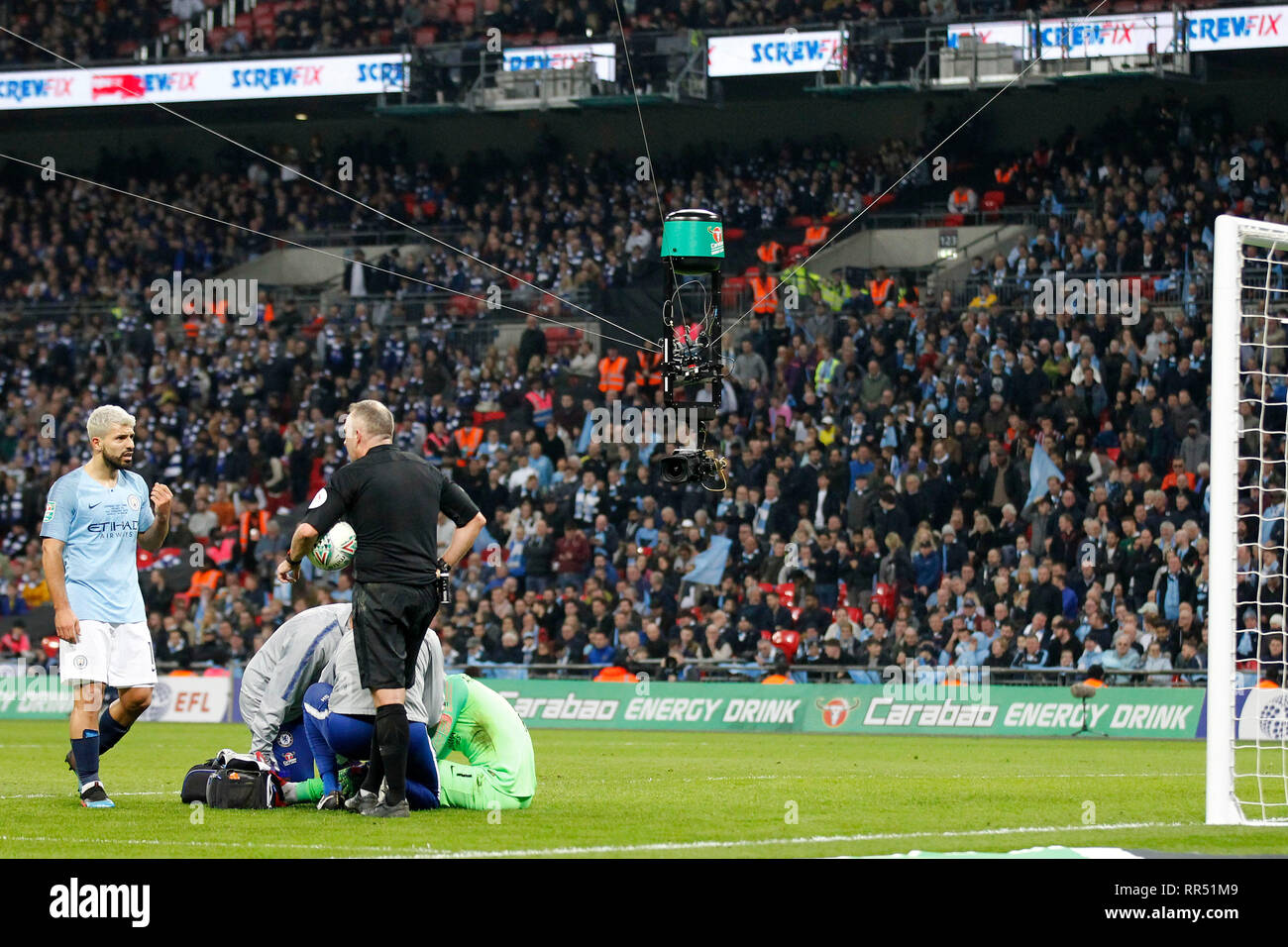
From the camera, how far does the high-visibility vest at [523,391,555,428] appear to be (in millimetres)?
28062

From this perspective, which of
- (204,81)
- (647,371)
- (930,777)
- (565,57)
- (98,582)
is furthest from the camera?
(204,81)

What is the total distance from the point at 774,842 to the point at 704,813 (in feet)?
5.50

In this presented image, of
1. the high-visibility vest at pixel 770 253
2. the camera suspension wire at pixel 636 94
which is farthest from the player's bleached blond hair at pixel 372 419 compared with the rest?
the high-visibility vest at pixel 770 253

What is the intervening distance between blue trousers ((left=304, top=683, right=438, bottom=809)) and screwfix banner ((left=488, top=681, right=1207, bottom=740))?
33.7ft

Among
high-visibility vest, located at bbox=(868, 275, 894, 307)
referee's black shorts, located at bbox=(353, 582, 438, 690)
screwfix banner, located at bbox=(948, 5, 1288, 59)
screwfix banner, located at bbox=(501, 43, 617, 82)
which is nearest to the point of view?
referee's black shorts, located at bbox=(353, 582, 438, 690)

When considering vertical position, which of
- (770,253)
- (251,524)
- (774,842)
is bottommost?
(774,842)

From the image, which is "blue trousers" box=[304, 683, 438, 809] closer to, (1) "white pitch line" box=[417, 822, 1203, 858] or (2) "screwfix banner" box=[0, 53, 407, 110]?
(1) "white pitch line" box=[417, 822, 1203, 858]

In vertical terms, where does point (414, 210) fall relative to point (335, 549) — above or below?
above

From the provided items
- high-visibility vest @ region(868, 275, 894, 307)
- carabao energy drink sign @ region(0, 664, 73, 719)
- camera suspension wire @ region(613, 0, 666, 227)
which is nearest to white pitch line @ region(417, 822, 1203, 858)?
carabao energy drink sign @ region(0, 664, 73, 719)

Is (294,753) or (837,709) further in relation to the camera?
(837,709)

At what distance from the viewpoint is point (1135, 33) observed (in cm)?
2767

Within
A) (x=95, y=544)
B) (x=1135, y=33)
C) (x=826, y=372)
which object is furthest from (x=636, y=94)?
(x=95, y=544)

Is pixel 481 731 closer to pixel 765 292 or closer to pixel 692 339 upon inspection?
pixel 692 339
